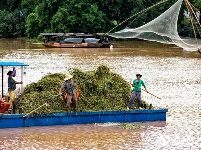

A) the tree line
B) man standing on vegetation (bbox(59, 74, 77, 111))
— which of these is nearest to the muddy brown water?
man standing on vegetation (bbox(59, 74, 77, 111))

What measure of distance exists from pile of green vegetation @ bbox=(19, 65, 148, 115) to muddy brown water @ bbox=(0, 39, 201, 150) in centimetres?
67

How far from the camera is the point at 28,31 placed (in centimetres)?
5106

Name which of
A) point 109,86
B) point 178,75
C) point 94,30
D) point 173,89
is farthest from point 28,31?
point 109,86

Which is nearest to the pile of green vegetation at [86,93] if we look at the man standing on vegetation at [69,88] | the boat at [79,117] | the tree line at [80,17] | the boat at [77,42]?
the boat at [79,117]

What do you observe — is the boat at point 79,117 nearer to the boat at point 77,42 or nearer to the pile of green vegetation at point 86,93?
the pile of green vegetation at point 86,93

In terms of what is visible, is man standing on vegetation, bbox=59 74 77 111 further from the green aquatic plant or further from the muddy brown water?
the green aquatic plant

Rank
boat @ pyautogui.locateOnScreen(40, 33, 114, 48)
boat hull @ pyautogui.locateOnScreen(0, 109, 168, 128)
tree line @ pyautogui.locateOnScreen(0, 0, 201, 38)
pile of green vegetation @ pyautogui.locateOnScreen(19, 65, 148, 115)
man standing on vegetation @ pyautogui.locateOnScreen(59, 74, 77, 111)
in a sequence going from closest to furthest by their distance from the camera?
boat hull @ pyautogui.locateOnScreen(0, 109, 168, 128) → man standing on vegetation @ pyautogui.locateOnScreen(59, 74, 77, 111) → pile of green vegetation @ pyautogui.locateOnScreen(19, 65, 148, 115) → boat @ pyautogui.locateOnScreen(40, 33, 114, 48) → tree line @ pyautogui.locateOnScreen(0, 0, 201, 38)

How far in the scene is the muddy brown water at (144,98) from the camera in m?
13.1

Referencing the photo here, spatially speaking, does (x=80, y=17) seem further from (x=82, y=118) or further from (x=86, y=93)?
(x=82, y=118)

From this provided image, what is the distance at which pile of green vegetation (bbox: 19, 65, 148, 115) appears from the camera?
14.4 metres

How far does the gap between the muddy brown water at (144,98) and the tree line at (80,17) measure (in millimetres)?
12321

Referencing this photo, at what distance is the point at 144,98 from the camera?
18.7 metres

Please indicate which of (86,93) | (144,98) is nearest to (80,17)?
(144,98)

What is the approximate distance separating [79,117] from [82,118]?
0.30ft
